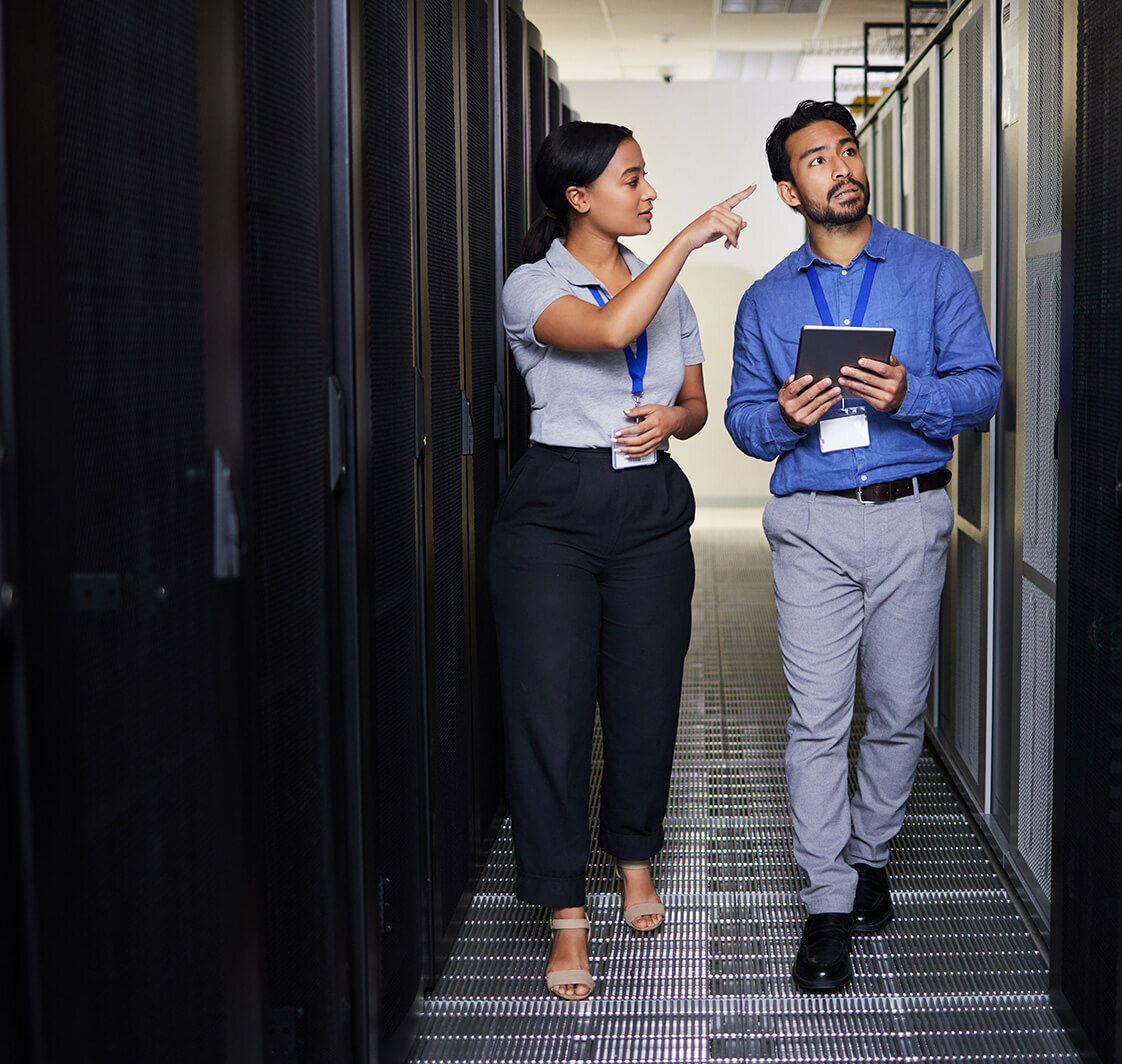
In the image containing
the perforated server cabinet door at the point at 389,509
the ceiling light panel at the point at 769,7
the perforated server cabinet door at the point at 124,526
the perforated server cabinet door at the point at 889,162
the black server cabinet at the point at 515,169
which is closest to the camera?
the perforated server cabinet door at the point at 124,526

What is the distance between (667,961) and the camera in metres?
2.54

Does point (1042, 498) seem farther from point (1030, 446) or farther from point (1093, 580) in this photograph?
point (1093, 580)

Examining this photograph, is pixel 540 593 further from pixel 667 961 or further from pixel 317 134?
pixel 317 134

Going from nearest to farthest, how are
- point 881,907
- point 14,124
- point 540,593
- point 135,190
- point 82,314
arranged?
point 14,124, point 82,314, point 135,190, point 540,593, point 881,907

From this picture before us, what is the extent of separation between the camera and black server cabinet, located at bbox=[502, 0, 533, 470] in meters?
3.30

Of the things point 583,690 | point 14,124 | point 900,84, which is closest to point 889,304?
point 583,690

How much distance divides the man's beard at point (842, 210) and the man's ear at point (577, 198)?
445 millimetres

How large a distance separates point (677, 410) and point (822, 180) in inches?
20.7

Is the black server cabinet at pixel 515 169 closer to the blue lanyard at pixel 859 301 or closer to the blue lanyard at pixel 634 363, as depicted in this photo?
the blue lanyard at pixel 634 363

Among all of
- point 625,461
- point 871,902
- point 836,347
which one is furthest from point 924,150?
point 871,902

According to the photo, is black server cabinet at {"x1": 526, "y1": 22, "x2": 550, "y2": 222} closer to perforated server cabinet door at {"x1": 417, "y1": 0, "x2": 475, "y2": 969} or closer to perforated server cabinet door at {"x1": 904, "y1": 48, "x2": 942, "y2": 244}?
perforated server cabinet door at {"x1": 417, "y1": 0, "x2": 475, "y2": 969}

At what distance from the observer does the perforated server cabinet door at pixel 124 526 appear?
0.97m

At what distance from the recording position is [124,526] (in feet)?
3.65

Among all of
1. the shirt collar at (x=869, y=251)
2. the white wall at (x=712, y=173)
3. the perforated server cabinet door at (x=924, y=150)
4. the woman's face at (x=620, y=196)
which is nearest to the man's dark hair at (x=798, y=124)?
the shirt collar at (x=869, y=251)
